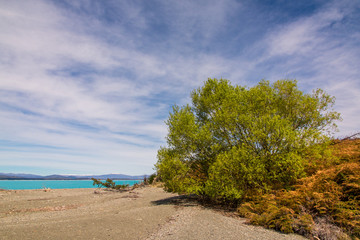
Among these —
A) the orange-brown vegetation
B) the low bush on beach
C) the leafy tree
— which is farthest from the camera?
the low bush on beach

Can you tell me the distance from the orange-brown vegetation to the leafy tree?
1.78m

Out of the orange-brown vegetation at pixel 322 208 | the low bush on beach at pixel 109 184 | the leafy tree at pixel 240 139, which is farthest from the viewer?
the low bush on beach at pixel 109 184

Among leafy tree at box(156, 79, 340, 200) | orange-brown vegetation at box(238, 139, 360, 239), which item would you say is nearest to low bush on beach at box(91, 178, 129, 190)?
leafy tree at box(156, 79, 340, 200)

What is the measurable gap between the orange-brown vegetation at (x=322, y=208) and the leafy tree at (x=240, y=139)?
178 centimetres

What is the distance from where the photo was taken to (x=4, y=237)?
8.29 metres

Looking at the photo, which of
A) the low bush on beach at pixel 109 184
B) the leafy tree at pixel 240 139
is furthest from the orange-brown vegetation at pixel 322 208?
the low bush on beach at pixel 109 184

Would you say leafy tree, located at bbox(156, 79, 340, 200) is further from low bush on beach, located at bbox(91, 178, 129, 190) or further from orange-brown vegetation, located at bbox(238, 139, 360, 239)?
low bush on beach, located at bbox(91, 178, 129, 190)

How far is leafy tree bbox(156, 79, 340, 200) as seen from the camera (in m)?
13.8

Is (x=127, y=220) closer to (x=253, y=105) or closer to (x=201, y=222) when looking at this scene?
(x=201, y=222)

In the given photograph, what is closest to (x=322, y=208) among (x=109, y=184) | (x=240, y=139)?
(x=240, y=139)

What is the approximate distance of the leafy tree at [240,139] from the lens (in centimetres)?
1381

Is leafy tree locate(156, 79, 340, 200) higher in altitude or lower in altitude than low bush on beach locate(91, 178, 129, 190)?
higher

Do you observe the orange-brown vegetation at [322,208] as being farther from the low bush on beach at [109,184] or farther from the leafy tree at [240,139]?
the low bush on beach at [109,184]

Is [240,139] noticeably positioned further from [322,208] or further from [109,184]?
[109,184]
